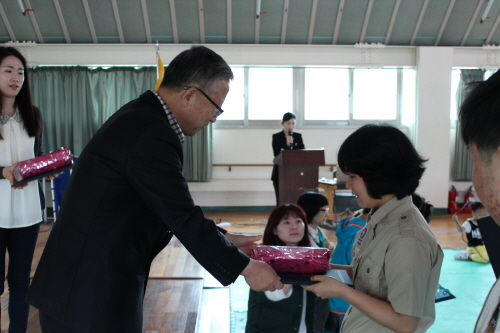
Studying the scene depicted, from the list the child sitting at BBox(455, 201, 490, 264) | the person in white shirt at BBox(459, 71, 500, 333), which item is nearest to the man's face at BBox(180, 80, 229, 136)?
the person in white shirt at BBox(459, 71, 500, 333)

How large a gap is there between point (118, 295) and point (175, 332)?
153 centimetres

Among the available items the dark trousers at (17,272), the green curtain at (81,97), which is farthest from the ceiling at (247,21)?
the dark trousers at (17,272)

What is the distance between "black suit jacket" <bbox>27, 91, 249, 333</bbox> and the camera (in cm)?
108

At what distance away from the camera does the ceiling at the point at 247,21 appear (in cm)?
607

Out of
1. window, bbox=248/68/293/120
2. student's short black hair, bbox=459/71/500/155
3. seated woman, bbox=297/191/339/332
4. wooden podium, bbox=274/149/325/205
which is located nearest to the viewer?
student's short black hair, bbox=459/71/500/155

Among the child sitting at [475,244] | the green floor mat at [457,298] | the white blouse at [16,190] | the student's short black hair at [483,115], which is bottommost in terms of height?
the green floor mat at [457,298]

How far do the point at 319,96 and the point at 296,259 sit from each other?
19.6 ft

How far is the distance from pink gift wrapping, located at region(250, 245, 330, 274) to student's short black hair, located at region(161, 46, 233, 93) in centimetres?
58

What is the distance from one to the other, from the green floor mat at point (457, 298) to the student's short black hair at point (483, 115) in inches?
89.8

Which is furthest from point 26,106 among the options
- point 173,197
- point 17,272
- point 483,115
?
point 483,115

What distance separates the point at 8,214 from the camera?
197cm

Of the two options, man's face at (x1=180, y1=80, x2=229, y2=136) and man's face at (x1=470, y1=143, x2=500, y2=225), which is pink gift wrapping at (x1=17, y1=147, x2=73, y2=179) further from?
man's face at (x1=470, y1=143, x2=500, y2=225)

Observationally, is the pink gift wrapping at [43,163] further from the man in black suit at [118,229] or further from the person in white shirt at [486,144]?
the person in white shirt at [486,144]

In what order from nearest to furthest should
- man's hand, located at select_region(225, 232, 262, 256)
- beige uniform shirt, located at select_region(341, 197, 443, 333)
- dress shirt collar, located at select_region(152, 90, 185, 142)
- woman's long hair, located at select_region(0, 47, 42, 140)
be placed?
beige uniform shirt, located at select_region(341, 197, 443, 333) → dress shirt collar, located at select_region(152, 90, 185, 142) → man's hand, located at select_region(225, 232, 262, 256) → woman's long hair, located at select_region(0, 47, 42, 140)
